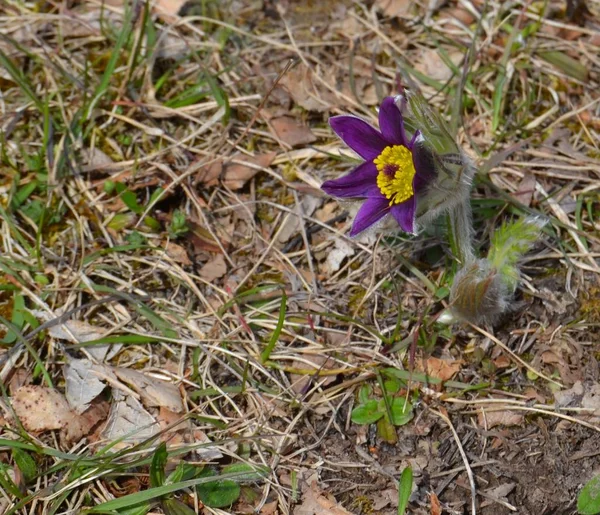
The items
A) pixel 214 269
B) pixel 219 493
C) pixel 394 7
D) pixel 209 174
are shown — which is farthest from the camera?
pixel 394 7

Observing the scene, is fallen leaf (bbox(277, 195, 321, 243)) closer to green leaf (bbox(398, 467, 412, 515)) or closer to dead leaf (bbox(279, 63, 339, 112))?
dead leaf (bbox(279, 63, 339, 112))

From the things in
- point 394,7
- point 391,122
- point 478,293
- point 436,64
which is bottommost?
point 478,293

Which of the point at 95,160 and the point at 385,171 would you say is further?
the point at 95,160

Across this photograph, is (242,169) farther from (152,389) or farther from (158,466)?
(158,466)

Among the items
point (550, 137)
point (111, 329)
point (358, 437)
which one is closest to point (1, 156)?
point (111, 329)

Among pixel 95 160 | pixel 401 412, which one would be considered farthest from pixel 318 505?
pixel 95 160

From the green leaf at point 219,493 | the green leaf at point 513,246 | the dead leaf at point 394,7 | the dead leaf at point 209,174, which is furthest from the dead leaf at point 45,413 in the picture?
the dead leaf at point 394,7

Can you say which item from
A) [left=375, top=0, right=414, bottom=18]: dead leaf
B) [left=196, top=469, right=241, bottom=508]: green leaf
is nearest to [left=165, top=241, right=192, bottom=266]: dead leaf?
[left=196, top=469, right=241, bottom=508]: green leaf
